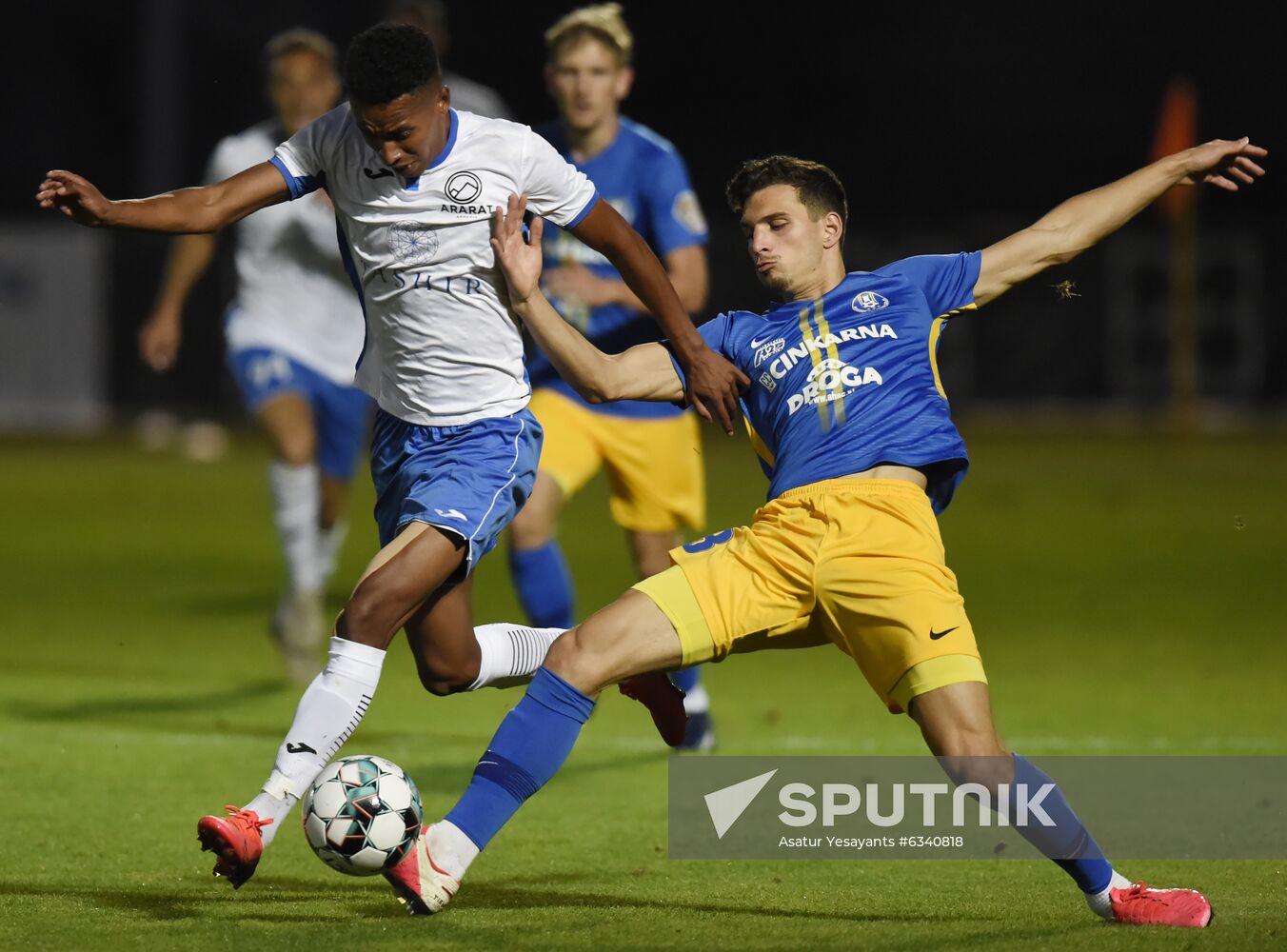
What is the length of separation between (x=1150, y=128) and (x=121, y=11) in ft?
59.8

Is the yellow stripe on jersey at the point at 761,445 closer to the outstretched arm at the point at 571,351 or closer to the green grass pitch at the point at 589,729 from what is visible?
the outstretched arm at the point at 571,351

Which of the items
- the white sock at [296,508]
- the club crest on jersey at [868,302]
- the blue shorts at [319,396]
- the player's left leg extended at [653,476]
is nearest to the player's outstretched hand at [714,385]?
the club crest on jersey at [868,302]

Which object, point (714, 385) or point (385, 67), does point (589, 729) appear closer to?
point (714, 385)

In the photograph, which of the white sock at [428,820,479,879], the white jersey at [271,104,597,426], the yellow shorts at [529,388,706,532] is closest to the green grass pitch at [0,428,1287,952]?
the white sock at [428,820,479,879]

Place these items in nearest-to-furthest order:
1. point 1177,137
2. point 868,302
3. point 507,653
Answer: point 868,302 < point 507,653 < point 1177,137

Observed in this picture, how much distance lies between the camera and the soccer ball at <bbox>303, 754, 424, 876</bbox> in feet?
15.3

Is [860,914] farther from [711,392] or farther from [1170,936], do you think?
[711,392]

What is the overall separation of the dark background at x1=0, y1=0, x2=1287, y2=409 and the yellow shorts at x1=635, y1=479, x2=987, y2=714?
83.7ft

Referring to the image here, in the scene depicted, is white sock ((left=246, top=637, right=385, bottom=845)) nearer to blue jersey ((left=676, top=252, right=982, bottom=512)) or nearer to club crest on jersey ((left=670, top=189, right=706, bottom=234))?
blue jersey ((left=676, top=252, right=982, bottom=512))

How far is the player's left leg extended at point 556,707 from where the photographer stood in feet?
15.5

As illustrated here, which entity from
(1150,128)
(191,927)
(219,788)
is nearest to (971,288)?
(191,927)

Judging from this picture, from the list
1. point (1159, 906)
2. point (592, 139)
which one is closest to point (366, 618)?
point (1159, 906)

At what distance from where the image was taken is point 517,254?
5199mm

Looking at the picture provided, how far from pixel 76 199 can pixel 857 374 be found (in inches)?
79.7
